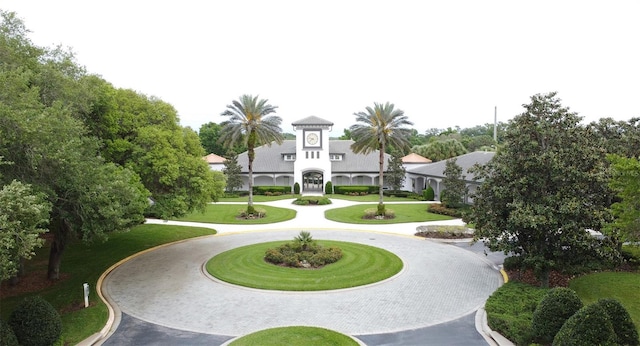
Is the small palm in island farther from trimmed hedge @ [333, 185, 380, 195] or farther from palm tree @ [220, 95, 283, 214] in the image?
trimmed hedge @ [333, 185, 380, 195]

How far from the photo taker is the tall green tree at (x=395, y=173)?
2180 inches

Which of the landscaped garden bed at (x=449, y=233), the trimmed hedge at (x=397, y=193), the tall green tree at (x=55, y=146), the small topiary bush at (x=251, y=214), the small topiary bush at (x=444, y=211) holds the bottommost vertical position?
the landscaped garden bed at (x=449, y=233)

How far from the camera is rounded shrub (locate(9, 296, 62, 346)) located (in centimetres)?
1170

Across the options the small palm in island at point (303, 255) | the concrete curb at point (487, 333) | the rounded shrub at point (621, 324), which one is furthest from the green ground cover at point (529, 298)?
the small palm in island at point (303, 255)

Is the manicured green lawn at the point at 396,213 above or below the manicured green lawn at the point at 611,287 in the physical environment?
above

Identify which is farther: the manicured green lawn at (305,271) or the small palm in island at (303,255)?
the small palm in island at (303,255)

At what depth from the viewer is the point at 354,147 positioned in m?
39.6

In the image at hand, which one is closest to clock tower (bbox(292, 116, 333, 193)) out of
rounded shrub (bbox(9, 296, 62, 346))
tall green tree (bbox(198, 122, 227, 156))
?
tall green tree (bbox(198, 122, 227, 156))

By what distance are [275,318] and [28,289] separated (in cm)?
1233

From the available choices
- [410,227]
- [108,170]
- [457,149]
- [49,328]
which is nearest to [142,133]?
[108,170]

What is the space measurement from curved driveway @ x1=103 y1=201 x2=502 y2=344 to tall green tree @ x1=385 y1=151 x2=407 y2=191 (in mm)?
30995

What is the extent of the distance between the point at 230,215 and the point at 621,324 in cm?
3208

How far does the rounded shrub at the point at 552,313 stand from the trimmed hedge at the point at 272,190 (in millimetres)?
45594

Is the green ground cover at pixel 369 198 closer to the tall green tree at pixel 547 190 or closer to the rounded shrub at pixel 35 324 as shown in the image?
the tall green tree at pixel 547 190
